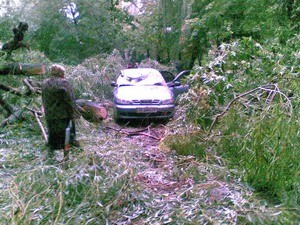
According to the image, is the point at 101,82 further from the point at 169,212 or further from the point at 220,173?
the point at 169,212

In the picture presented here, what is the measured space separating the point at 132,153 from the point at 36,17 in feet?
42.8

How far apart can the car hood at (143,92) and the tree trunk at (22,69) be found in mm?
2542

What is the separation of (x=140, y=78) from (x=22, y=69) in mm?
4015

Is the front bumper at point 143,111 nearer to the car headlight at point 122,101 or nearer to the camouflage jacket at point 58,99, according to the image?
the car headlight at point 122,101

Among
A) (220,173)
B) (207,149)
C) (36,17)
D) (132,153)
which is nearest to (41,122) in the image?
(132,153)

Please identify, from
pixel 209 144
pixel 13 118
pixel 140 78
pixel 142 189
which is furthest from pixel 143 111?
pixel 142 189

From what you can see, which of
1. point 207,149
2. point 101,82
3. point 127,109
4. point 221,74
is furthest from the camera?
point 101,82

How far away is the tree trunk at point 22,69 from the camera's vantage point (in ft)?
26.3

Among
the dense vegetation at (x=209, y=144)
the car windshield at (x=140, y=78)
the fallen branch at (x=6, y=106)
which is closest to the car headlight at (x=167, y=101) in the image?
the car windshield at (x=140, y=78)

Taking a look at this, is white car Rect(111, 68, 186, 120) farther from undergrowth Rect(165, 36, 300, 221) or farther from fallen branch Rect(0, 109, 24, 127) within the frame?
fallen branch Rect(0, 109, 24, 127)

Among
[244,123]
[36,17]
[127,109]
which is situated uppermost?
[36,17]

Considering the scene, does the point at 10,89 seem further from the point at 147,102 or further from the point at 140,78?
the point at 140,78

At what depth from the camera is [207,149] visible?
652 centimetres

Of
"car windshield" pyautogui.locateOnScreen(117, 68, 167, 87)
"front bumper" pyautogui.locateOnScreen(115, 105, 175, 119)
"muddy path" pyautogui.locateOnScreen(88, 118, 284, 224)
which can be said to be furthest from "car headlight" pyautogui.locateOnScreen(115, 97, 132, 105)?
"muddy path" pyautogui.locateOnScreen(88, 118, 284, 224)
